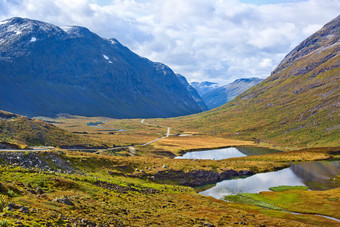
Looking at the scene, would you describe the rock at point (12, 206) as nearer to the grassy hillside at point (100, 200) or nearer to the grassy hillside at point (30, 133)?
the grassy hillside at point (100, 200)

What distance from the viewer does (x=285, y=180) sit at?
100 meters

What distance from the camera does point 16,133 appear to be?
106 metres

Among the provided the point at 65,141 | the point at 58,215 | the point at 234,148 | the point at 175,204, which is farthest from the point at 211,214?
the point at 234,148

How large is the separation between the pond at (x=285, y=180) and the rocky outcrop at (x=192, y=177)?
342 cm

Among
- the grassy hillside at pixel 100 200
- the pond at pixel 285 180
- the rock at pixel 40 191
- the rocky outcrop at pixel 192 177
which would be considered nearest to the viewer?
the grassy hillside at pixel 100 200

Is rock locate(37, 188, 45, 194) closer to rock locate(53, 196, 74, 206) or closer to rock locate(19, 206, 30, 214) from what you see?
rock locate(53, 196, 74, 206)

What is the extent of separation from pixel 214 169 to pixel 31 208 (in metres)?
78.7

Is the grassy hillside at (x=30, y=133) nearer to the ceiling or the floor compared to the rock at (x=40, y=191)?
nearer to the ceiling

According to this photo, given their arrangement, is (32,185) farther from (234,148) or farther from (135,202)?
(234,148)

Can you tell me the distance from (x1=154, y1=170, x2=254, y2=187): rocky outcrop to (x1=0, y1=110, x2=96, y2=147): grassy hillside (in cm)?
5232

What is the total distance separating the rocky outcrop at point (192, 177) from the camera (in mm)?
89125

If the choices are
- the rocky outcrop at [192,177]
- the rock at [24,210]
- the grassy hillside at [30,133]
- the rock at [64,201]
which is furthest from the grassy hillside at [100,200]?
the grassy hillside at [30,133]

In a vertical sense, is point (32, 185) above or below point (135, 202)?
above

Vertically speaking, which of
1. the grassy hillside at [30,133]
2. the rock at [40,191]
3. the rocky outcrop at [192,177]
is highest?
the grassy hillside at [30,133]
